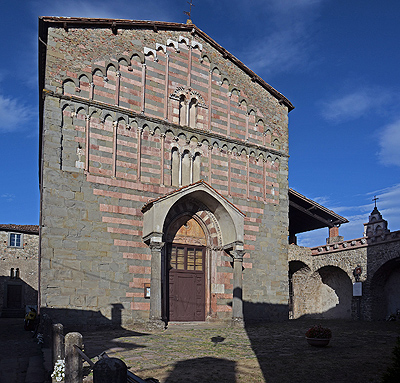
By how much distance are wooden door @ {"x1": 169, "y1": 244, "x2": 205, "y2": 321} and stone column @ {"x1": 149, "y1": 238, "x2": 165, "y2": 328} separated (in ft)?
5.66

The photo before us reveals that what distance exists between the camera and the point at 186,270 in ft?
58.0

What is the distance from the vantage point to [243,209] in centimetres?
1931

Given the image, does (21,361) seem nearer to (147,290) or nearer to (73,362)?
(73,362)

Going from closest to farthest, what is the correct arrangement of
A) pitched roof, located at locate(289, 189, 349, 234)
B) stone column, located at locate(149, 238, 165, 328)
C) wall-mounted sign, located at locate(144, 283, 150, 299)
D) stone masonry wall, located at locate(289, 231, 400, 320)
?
stone column, located at locate(149, 238, 165, 328) < wall-mounted sign, located at locate(144, 283, 150, 299) < stone masonry wall, located at locate(289, 231, 400, 320) < pitched roof, located at locate(289, 189, 349, 234)

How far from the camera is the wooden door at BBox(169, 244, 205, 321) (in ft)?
56.3

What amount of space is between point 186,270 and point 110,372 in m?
13.1

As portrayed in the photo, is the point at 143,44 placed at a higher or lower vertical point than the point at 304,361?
higher

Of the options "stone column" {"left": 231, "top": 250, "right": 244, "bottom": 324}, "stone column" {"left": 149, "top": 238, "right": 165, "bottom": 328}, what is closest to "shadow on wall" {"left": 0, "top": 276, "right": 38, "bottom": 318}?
"stone column" {"left": 149, "top": 238, "right": 165, "bottom": 328}

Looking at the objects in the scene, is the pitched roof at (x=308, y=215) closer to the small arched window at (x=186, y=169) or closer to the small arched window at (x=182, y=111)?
the small arched window at (x=186, y=169)

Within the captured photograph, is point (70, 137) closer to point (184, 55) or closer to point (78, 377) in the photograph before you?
point (184, 55)

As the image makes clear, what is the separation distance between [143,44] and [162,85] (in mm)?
1868

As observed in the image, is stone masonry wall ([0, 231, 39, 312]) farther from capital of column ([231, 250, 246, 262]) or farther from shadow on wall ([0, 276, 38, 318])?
capital of column ([231, 250, 246, 262])

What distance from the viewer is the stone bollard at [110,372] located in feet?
15.4

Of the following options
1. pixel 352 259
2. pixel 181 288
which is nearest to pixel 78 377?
pixel 181 288
